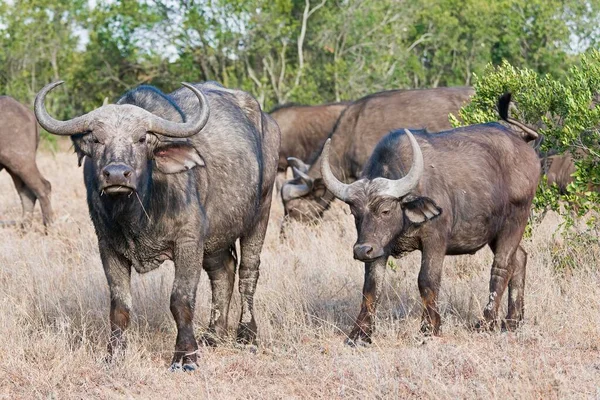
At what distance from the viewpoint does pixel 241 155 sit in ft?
22.7

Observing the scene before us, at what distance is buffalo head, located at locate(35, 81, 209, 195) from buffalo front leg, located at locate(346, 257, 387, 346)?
161cm

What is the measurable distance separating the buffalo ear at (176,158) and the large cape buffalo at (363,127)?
6.59m

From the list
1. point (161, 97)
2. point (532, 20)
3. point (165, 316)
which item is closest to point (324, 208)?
point (165, 316)

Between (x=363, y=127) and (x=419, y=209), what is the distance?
6.96 metres

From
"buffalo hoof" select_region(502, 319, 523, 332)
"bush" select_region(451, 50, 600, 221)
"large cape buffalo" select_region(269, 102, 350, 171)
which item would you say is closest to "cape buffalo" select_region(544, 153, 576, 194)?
"bush" select_region(451, 50, 600, 221)

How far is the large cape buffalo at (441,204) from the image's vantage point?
6.31 metres

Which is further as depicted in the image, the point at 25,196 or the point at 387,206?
the point at 25,196

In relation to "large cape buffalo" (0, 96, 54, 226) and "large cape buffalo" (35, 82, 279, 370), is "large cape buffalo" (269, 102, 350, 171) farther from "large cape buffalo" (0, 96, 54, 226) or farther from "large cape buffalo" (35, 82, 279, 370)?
"large cape buffalo" (35, 82, 279, 370)

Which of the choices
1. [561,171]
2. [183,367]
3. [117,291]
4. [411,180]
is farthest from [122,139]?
[561,171]

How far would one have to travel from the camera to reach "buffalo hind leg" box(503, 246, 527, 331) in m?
7.06

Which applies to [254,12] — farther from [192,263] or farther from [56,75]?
[192,263]

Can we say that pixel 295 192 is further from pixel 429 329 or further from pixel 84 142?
pixel 84 142

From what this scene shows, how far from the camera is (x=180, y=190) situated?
6.04 meters

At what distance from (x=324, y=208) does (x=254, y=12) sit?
54.5ft
